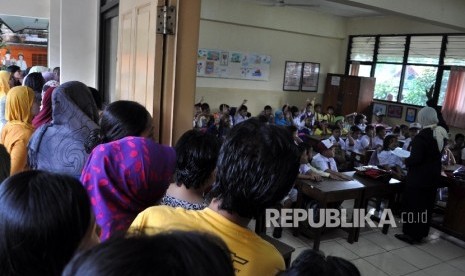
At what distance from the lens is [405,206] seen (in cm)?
413

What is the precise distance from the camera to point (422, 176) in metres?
3.92

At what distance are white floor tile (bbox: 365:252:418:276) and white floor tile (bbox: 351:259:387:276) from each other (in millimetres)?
55

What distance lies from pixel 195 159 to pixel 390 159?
438 centimetres

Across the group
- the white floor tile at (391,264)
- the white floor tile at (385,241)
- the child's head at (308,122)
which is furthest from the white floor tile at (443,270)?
the child's head at (308,122)

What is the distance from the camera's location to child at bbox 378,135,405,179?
490cm

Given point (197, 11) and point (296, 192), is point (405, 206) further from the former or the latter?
point (197, 11)

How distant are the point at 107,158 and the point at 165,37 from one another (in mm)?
607

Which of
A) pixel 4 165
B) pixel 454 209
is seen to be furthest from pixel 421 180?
pixel 4 165

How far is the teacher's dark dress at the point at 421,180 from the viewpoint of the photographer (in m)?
3.82

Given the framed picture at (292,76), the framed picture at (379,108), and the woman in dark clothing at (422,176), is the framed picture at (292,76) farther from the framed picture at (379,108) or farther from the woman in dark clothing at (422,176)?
the woman in dark clothing at (422,176)

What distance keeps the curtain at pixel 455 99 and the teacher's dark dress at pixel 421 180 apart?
15.2 feet

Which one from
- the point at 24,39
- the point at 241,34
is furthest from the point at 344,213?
the point at 24,39

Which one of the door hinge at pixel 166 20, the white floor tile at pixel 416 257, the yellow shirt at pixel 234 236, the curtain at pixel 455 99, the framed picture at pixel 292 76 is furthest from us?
the framed picture at pixel 292 76

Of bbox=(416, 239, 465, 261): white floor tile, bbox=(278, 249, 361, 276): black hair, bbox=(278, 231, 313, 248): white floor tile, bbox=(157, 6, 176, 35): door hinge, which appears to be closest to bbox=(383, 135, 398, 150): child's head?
bbox=(416, 239, 465, 261): white floor tile
